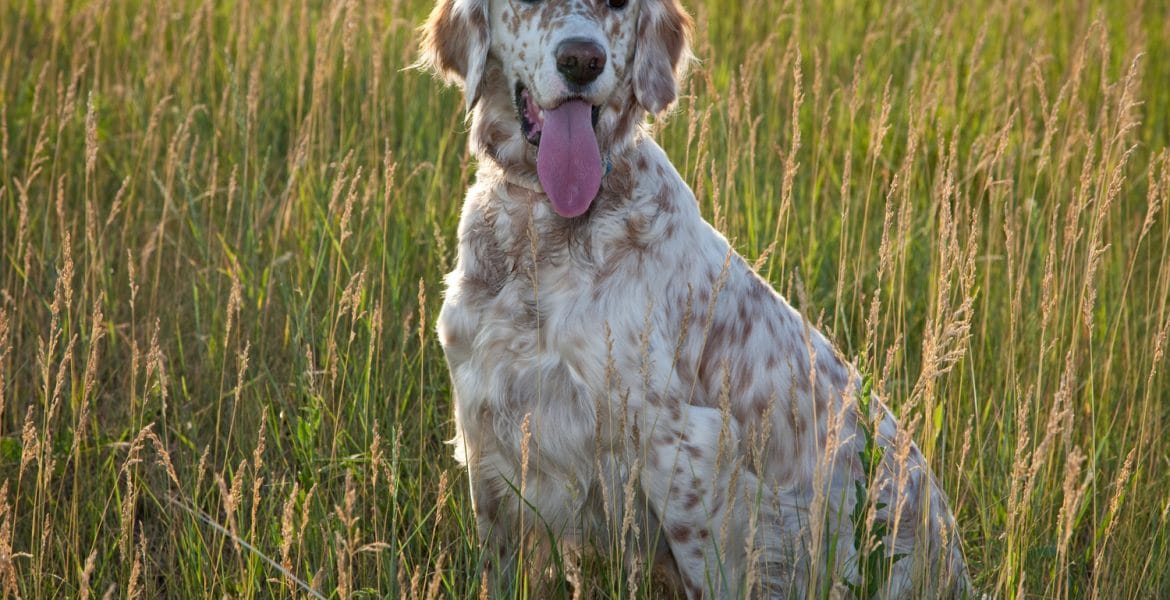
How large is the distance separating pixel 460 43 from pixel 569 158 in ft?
1.67

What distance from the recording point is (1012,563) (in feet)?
7.94

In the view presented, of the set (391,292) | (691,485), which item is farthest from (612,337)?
(391,292)

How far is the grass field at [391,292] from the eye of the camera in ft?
8.64

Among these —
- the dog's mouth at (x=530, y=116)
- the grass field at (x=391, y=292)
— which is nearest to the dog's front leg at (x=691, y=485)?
the grass field at (x=391, y=292)

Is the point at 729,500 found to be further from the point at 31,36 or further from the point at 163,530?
the point at 31,36

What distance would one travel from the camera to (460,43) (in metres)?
3.03

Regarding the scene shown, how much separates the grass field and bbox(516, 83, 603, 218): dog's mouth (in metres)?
0.41

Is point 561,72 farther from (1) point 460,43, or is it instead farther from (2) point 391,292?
(2) point 391,292

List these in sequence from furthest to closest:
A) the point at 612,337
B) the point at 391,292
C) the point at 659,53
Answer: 1. the point at 391,292
2. the point at 659,53
3. the point at 612,337

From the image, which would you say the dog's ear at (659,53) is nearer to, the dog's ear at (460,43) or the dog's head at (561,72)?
the dog's head at (561,72)

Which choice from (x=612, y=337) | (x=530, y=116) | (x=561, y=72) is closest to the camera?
(x=612, y=337)

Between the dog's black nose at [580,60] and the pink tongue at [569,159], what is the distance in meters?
0.07

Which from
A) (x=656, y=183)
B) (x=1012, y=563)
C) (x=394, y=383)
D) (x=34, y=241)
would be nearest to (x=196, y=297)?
(x=394, y=383)

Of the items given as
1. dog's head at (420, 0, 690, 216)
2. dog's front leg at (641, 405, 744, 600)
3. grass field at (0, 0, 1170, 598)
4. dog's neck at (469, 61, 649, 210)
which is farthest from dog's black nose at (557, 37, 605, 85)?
dog's front leg at (641, 405, 744, 600)
